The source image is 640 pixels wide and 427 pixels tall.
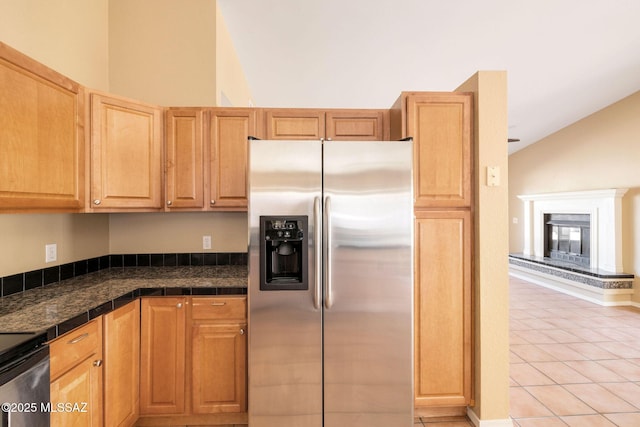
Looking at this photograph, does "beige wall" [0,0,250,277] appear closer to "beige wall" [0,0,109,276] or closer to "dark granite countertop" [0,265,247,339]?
"beige wall" [0,0,109,276]

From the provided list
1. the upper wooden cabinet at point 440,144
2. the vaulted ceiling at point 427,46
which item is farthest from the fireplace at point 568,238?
the upper wooden cabinet at point 440,144

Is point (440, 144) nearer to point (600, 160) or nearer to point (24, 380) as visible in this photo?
point (24, 380)

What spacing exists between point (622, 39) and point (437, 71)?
2137 mm

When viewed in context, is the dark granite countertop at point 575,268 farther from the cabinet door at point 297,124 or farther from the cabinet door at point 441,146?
the cabinet door at point 297,124

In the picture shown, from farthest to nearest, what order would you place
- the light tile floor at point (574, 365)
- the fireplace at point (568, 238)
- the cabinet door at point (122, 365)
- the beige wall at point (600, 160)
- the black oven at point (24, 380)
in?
the fireplace at point (568, 238), the beige wall at point (600, 160), the light tile floor at point (574, 365), the cabinet door at point (122, 365), the black oven at point (24, 380)

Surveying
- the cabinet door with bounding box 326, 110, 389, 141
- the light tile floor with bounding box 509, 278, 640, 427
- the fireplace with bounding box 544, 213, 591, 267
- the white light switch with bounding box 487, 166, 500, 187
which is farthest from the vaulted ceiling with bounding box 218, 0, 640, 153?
the light tile floor with bounding box 509, 278, 640, 427

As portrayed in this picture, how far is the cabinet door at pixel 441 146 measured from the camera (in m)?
2.05

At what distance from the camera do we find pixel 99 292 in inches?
70.7

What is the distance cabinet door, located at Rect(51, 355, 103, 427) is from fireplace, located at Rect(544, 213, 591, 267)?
7.17 m

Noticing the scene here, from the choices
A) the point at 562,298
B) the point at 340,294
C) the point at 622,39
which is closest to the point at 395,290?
the point at 340,294

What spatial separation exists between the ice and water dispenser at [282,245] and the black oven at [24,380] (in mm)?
990

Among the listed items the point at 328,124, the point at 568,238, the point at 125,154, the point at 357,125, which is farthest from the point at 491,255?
the point at 568,238

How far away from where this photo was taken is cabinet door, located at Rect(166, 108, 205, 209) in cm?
234

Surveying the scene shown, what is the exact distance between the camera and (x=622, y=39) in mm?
3578
